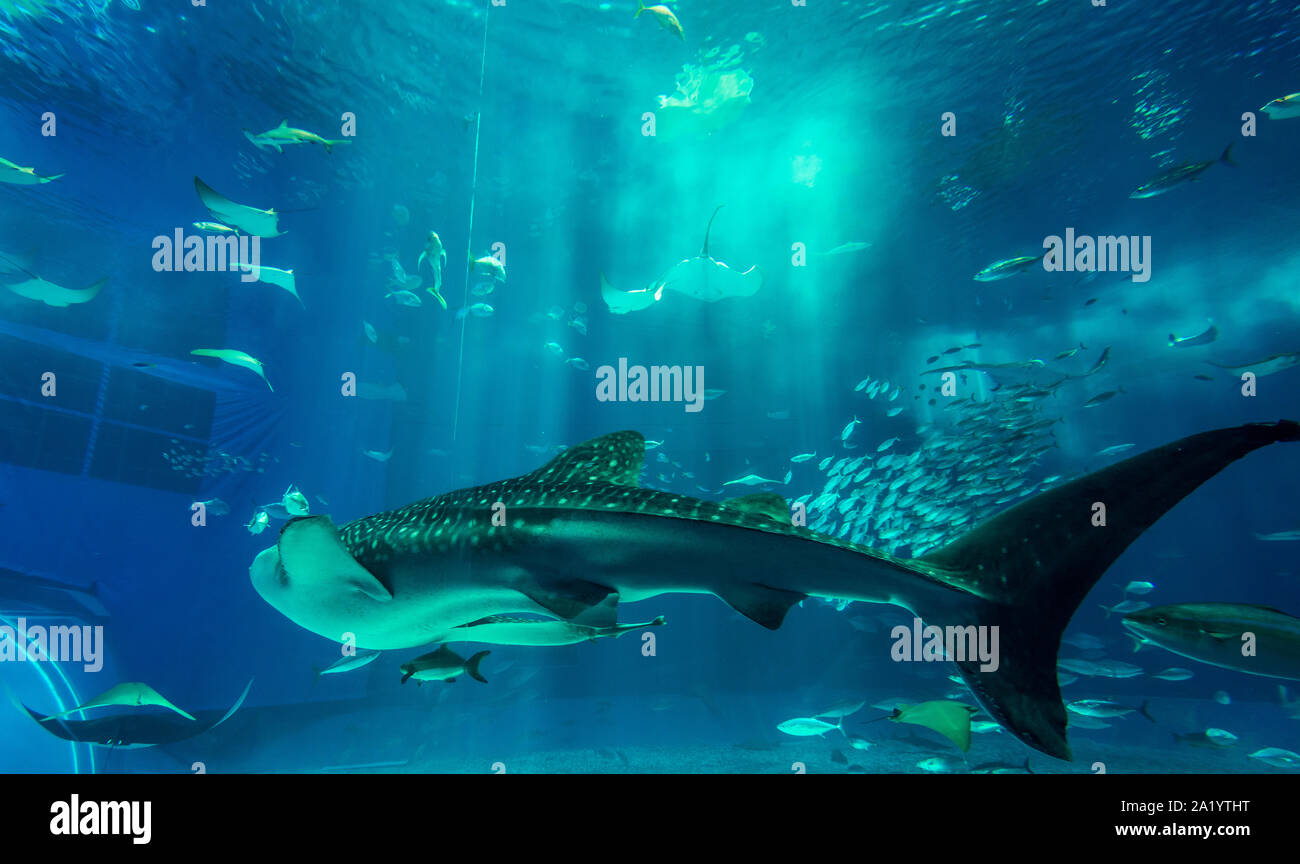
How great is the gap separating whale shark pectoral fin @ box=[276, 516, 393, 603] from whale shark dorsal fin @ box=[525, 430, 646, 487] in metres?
1.09

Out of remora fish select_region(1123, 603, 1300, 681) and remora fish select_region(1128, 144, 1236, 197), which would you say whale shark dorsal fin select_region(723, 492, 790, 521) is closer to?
remora fish select_region(1123, 603, 1300, 681)

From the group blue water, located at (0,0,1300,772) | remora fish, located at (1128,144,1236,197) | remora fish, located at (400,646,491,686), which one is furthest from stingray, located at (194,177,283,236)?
remora fish, located at (1128,144,1236,197)

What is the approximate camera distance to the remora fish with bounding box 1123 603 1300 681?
13.2 ft

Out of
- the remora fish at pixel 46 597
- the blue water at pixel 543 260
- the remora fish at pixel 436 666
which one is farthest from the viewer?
the remora fish at pixel 46 597

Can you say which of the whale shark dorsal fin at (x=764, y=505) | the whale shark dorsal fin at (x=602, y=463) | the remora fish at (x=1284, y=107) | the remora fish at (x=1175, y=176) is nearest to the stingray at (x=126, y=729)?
the whale shark dorsal fin at (x=602, y=463)

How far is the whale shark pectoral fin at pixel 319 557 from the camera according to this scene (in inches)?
93.8

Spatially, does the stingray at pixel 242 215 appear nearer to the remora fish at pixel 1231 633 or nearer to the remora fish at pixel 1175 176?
the remora fish at pixel 1231 633

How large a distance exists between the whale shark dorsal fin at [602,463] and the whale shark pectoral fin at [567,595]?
84 centimetres

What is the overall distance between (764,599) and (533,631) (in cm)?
147

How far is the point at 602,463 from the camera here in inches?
138

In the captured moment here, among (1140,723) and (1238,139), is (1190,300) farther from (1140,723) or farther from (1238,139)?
(1140,723)

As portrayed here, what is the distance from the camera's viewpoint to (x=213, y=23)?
40.2ft
